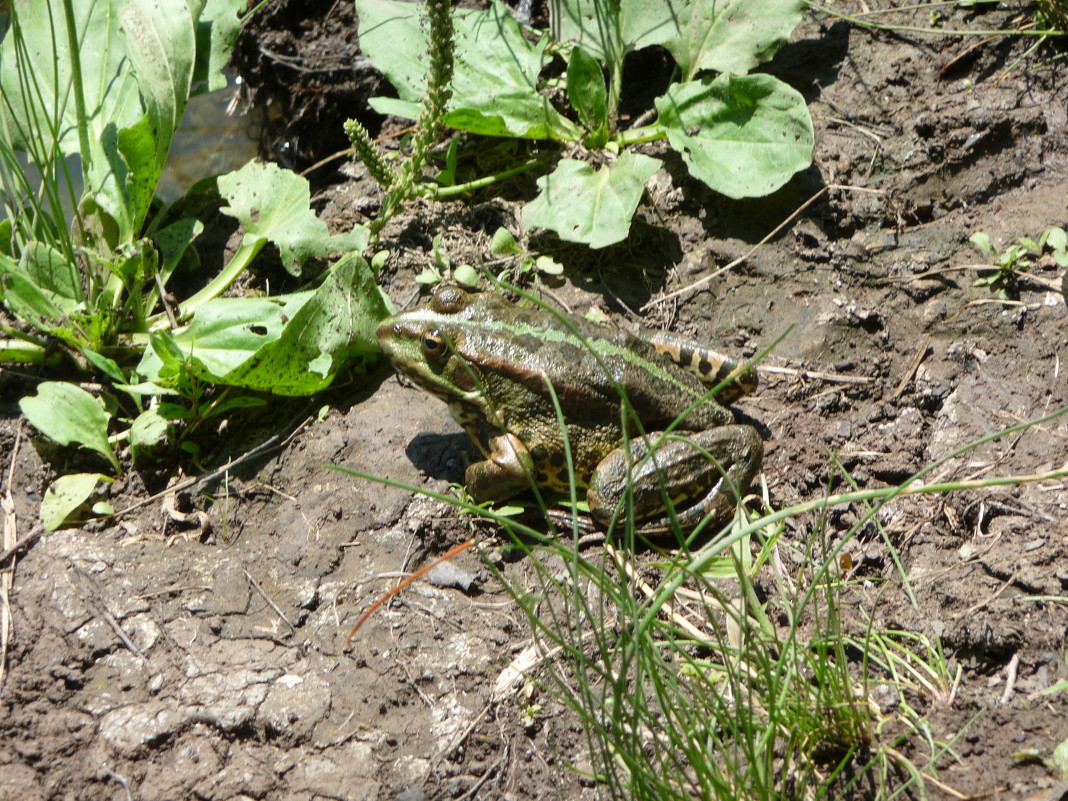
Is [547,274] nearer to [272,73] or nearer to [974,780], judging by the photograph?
[272,73]

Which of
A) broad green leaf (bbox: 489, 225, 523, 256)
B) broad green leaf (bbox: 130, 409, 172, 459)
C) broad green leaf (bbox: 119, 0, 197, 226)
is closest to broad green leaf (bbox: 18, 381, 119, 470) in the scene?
broad green leaf (bbox: 130, 409, 172, 459)

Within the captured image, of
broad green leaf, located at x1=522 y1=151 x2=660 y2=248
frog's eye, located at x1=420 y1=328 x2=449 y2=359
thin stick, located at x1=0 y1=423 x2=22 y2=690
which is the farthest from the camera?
broad green leaf, located at x1=522 y1=151 x2=660 y2=248

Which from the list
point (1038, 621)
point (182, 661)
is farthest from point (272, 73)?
point (1038, 621)

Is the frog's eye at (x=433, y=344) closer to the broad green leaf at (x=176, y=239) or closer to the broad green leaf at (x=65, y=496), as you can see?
the broad green leaf at (x=65, y=496)

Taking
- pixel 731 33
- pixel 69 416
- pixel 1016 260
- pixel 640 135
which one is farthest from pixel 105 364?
pixel 1016 260

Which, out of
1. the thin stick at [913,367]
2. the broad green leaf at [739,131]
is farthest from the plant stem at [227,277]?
the thin stick at [913,367]

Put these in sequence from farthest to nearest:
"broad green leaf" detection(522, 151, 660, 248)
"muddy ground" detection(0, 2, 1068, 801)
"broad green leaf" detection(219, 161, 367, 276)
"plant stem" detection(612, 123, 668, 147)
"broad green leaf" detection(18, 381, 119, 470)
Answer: "plant stem" detection(612, 123, 668, 147) < "broad green leaf" detection(219, 161, 367, 276) < "broad green leaf" detection(522, 151, 660, 248) < "broad green leaf" detection(18, 381, 119, 470) < "muddy ground" detection(0, 2, 1068, 801)

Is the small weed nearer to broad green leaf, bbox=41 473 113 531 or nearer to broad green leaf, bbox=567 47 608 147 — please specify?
broad green leaf, bbox=567 47 608 147
